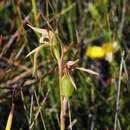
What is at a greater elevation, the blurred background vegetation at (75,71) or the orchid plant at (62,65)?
the orchid plant at (62,65)

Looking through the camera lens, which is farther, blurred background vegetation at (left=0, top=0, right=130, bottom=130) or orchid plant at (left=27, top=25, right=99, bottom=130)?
blurred background vegetation at (left=0, top=0, right=130, bottom=130)

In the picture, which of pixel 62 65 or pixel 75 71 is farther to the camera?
pixel 75 71

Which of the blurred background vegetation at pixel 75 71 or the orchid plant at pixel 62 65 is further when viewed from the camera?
the blurred background vegetation at pixel 75 71

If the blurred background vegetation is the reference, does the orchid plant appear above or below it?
above

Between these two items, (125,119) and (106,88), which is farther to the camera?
(106,88)

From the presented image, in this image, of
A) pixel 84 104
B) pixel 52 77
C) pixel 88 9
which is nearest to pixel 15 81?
pixel 52 77

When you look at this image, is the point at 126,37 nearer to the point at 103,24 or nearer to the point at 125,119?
the point at 103,24

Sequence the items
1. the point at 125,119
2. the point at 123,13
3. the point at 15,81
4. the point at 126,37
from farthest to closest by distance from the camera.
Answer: the point at 126,37 → the point at 123,13 → the point at 15,81 → the point at 125,119

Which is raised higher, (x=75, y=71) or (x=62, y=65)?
(x=62, y=65)
